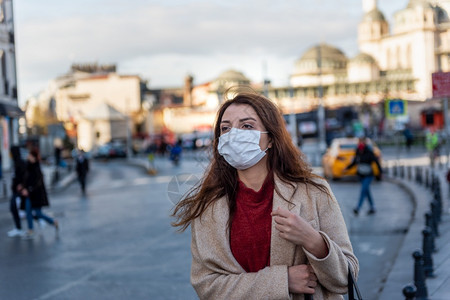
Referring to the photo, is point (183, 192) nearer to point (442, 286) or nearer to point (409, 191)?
point (442, 286)

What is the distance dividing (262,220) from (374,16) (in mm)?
124237

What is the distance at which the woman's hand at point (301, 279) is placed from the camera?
9.91 ft

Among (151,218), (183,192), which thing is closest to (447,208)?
(151,218)

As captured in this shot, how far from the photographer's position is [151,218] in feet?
53.8

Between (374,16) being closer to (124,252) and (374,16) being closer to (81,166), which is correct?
(81,166)

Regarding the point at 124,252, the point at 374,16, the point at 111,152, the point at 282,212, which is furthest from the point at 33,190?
the point at 374,16

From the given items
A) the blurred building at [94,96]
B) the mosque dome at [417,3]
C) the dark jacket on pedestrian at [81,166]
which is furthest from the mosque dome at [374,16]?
the mosque dome at [417,3]

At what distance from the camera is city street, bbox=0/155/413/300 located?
27.9 feet

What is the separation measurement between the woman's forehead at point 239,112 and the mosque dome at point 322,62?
390 feet

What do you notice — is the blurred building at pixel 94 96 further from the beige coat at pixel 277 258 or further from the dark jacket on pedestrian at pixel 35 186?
the beige coat at pixel 277 258

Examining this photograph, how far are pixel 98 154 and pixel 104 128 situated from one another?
77.3 feet

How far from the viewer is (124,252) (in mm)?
11469

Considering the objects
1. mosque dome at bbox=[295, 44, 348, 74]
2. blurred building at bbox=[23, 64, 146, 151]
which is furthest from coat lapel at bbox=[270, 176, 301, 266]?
mosque dome at bbox=[295, 44, 348, 74]

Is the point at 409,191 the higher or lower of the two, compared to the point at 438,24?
lower
